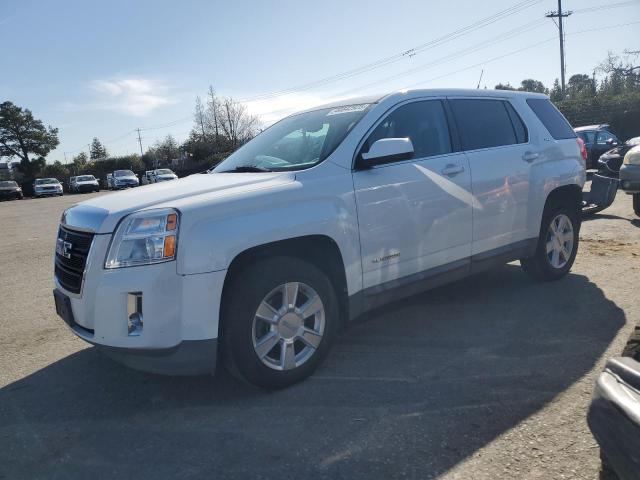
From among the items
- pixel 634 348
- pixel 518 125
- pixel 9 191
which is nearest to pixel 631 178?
pixel 518 125

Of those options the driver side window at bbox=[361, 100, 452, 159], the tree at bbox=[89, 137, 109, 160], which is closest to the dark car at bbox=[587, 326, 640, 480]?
the driver side window at bbox=[361, 100, 452, 159]

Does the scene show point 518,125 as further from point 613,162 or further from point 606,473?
point 613,162

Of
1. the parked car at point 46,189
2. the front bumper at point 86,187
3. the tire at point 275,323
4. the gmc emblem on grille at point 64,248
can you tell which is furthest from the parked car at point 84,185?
the tire at point 275,323

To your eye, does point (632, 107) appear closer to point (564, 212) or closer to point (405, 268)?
point (564, 212)

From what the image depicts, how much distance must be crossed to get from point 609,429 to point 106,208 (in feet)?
9.22

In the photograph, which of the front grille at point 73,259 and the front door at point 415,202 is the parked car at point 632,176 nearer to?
the front door at point 415,202

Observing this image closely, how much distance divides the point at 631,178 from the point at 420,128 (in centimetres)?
619

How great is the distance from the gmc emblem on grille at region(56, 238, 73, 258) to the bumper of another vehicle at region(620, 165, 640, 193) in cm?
857

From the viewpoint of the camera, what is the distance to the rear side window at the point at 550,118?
5.23m

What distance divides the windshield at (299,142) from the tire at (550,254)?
Result: 238 cm


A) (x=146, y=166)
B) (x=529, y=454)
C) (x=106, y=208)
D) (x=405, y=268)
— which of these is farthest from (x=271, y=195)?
(x=146, y=166)

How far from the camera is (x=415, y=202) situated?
12.6ft

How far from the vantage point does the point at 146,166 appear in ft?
222

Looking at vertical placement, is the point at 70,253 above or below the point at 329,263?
above
